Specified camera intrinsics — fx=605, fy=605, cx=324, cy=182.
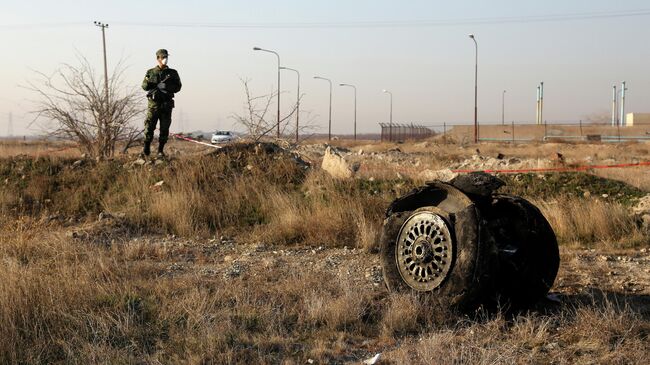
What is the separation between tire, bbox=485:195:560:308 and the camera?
4883 millimetres

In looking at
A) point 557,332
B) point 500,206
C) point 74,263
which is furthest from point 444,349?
point 74,263

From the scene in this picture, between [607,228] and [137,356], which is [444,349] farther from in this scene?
[607,228]

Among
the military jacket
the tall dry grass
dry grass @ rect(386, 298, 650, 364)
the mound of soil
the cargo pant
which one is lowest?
dry grass @ rect(386, 298, 650, 364)

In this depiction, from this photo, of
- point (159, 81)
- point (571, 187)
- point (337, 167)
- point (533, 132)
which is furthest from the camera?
point (533, 132)

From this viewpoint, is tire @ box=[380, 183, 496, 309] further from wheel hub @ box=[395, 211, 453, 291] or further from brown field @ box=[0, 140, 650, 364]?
brown field @ box=[0, 140, 650, 364]

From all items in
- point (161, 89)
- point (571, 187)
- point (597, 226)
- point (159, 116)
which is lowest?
point (597, 226)

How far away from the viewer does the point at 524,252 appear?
16.2 ft

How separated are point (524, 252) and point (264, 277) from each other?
8.17 feet

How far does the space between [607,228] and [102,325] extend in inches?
273

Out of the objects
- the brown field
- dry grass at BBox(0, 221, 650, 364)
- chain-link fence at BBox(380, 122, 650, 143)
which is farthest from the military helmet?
chain-link fence at BBox(380, 122, 650, 143)

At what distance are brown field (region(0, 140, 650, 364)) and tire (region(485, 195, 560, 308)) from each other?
190mm

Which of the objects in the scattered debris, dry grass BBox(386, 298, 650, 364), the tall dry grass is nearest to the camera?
dry grass BBox(386, 298, 650, 364)

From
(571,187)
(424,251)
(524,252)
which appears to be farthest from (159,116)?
(524,252)

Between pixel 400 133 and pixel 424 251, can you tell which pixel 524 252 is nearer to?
pixel 424 251
